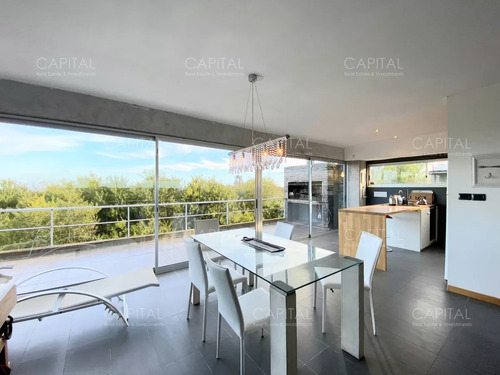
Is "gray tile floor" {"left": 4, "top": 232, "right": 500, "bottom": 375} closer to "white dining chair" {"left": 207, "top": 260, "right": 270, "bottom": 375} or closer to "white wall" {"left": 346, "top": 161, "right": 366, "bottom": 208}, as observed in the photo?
"white dining chair" {"left": 207, "top": 260, "right": 270, "bottom": 375}

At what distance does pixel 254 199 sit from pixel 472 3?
3.65 metres

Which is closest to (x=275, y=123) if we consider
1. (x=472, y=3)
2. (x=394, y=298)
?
(x=472, y=3)

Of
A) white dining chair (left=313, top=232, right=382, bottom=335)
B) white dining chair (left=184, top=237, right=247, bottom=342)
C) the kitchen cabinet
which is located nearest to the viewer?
white dining chair (left=184, top=237, right=247, bottom=342)

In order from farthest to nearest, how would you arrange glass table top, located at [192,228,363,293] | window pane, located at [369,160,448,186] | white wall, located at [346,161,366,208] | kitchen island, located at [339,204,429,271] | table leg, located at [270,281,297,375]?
white wall, located at [346,161,366,208] → window pane, located at [369,160,448,186] → kitchen island, located at [339,204,429,271] → glass table top, located at [192,228,363,293] → table leg, located at [270,281,297,375]

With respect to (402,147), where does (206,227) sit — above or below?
below

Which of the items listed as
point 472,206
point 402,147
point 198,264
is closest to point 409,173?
point 402,147

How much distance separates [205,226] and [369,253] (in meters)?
2.11

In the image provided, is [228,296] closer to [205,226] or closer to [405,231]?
[205,226]

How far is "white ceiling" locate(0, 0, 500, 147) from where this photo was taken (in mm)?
1414

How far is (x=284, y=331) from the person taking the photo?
127cm

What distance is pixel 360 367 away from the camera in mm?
1588

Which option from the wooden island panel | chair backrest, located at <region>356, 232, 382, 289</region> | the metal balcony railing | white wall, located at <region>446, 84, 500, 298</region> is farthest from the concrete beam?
white wall, located at <region>446, 84, 500, 298</region>

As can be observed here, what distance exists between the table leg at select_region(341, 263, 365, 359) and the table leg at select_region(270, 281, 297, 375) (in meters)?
0.66

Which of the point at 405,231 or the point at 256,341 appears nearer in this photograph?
the point at 256,341
